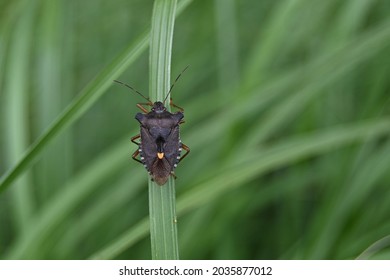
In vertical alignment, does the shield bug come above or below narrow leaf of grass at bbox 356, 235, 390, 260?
above

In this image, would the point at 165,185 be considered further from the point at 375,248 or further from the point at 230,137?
the point at 375,248

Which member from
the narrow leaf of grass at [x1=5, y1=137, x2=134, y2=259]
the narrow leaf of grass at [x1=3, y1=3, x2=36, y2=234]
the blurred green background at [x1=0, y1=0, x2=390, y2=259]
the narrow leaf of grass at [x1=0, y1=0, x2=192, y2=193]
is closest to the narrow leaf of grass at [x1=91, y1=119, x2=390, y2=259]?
the blurred green background at [x1=0, y1=0, x2=390, y2=259]

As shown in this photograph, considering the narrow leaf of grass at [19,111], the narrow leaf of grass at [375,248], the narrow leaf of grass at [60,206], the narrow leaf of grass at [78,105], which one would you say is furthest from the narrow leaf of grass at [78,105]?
the narrow leaf of grass at [375,248]

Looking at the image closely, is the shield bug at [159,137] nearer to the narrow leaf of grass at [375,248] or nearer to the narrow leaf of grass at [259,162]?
the narrow leaf of grass at [259,162]

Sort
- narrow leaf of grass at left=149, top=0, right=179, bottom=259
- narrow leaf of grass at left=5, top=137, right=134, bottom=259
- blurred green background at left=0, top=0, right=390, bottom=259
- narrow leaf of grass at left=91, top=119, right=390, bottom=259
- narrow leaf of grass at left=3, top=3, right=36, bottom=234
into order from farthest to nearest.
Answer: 1. narrow leaf of grass at left=3, top=3, right=36, bottom=234
2. blurred green background at left=0, top=0, right=390, bottom=259
3. narrow leaf of grass at left=5, top=137, right=134, bottom=259
4. narrow leaf of grass at left=91, top=119, right=390, bottom=259
5. narrow leaf of grass at left=149, top=0, right=179, bottom=259

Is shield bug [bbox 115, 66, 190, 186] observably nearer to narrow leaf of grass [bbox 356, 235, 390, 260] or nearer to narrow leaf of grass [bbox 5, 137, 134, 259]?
narrow leaf of grass [bbox 5, 137, 134, 259]

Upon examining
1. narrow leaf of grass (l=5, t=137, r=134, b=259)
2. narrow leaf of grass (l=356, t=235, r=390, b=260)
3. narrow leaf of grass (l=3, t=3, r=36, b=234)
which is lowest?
narrow leaf of grass (l=356, t=235, r=390, b=260)
